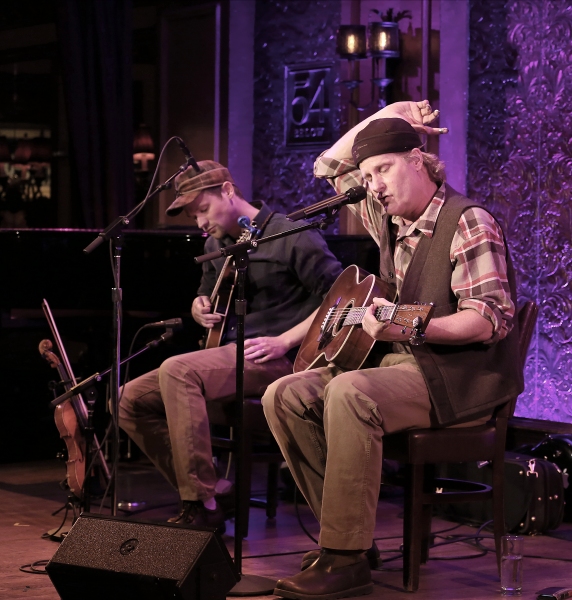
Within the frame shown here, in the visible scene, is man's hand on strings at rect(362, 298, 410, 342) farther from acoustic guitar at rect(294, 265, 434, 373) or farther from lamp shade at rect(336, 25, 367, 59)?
lamp shade at rect(336, 25, 367, 59)

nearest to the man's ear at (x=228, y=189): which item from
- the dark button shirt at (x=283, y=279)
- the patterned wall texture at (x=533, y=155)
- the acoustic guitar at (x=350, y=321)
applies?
the dark button shirt at (x=283, y=279)

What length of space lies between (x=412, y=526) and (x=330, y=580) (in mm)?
359

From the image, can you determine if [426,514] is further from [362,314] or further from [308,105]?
[308,105]

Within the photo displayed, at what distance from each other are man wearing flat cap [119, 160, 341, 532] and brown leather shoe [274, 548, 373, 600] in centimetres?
92

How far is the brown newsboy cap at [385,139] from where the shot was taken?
12.0 feet

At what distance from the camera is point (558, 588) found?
3521mm

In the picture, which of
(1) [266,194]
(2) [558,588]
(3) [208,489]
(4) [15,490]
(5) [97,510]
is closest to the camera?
(2) [558,588]

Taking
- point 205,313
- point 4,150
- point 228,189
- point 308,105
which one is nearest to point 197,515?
point 205,313

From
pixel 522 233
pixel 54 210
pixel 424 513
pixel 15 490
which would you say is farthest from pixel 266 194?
pixel 424 513

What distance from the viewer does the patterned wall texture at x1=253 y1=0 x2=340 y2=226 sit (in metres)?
7.32

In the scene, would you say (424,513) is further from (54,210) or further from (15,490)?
(54,210)

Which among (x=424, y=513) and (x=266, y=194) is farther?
(x=266, y=194)

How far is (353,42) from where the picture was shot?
22.3 ft

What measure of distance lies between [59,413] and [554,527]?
2.06 metres
